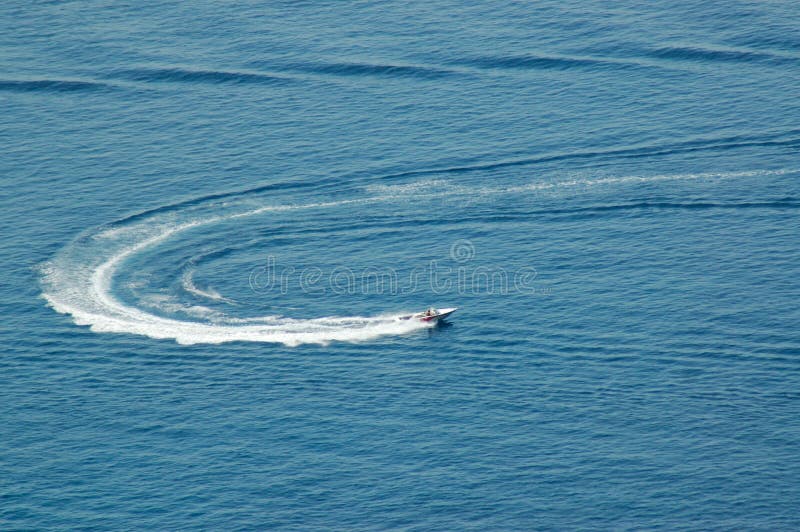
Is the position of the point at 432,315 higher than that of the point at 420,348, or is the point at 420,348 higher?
the point at 432,315

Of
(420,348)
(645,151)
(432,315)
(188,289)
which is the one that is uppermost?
(645,151)

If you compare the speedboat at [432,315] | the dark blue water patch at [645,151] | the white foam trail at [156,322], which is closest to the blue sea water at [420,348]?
the white foam trail at [156,322]

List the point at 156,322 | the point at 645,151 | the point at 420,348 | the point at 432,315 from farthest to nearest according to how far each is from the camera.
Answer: the point at 645,151 < the point at 156,322 < the point at 432,315 < the point at 420,348

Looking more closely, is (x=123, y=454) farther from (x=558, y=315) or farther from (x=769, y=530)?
(x=769, y=530)

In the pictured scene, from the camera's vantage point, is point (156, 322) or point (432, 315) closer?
point (432, 315)

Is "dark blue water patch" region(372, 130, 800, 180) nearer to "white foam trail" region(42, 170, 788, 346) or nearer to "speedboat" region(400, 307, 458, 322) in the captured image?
"white foam trail" region(42, 170, 788, 346)

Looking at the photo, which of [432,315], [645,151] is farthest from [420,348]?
[645,151]

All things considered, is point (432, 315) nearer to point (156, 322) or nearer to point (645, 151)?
point (156, 322)

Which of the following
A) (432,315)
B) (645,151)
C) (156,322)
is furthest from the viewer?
(645,151)

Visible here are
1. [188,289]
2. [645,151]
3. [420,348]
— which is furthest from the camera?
[645,151]

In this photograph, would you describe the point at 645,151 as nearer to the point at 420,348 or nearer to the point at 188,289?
the point at 420,348
